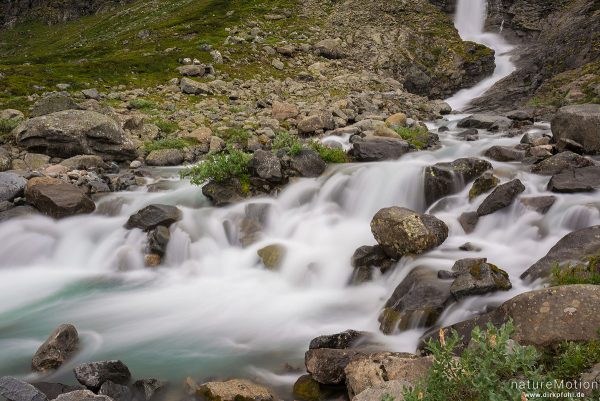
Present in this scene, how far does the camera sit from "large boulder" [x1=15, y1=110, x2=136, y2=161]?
17.2m

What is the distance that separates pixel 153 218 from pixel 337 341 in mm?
7181

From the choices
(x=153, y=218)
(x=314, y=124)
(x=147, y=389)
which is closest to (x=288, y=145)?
(x=153, y=218)

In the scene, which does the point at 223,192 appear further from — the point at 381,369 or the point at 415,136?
the point at 415,136

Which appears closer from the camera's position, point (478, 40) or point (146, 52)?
point (146, 52)

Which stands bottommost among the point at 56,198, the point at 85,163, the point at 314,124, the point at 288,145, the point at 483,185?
the point at 85,163

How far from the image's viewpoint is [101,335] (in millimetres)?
8945

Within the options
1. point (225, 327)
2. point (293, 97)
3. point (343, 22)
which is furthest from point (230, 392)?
point (343, 22)

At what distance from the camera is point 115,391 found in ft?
21.2

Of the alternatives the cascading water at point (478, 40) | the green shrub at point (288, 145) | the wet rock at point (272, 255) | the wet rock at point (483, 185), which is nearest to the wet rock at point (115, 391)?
the wet rock at point (272, 255)

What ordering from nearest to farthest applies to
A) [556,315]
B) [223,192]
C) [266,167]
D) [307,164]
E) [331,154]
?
[556,315] < [223,192] < [266,167] < [307,164] < [331,154]

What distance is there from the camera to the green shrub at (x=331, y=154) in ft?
51.8

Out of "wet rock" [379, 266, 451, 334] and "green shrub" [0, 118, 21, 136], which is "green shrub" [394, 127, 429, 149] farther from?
"green shrub" [0, 118, 21, 136]

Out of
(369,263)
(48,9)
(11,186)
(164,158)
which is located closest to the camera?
(369,263)

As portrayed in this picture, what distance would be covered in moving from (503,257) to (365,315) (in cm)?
321
